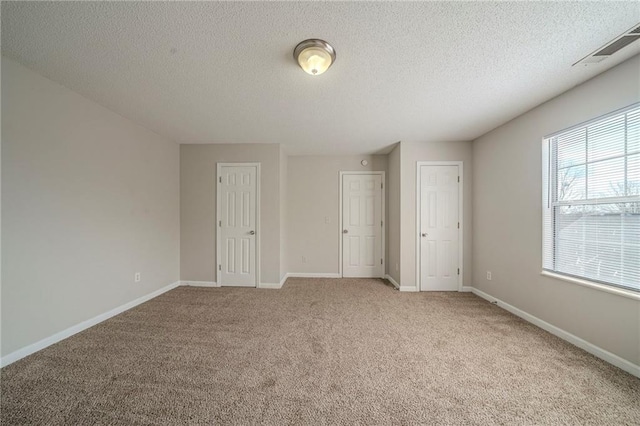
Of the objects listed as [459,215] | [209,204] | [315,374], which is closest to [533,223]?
[459,215]

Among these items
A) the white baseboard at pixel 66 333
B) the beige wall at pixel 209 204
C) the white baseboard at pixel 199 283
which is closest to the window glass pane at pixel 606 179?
the beige wall at pixel 209 204

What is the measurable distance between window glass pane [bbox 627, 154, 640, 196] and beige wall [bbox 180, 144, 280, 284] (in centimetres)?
Answer: 382

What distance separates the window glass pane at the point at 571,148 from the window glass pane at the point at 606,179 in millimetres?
142

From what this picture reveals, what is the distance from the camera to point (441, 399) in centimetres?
152

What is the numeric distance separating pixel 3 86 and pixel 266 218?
2865 mm

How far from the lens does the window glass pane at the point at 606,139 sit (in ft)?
6.30

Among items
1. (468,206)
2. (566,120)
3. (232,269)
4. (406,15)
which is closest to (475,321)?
(468,206)

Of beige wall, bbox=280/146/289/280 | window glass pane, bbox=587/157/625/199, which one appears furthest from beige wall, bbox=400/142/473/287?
beige wall, bbox=280/146/289/280

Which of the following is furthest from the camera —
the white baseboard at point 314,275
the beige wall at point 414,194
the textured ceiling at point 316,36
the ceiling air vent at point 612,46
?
the white baseboard at point 314,275

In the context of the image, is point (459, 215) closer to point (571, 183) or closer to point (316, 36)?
point (571, 183)

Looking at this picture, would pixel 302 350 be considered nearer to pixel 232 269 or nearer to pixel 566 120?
pixel 232 269

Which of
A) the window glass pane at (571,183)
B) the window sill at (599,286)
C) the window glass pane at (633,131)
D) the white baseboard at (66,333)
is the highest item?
the window glass pane at (633,131)

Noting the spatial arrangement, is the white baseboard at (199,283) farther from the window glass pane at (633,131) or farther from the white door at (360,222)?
the window glass pane at (633,131)

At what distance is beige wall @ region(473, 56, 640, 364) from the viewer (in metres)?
1.86
